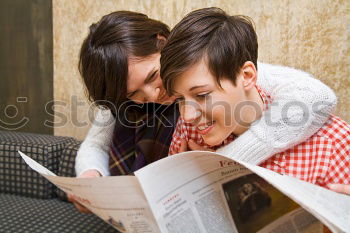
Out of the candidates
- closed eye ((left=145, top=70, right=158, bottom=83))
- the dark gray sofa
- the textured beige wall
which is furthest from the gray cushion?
the textured beige wall

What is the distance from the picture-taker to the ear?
732mm

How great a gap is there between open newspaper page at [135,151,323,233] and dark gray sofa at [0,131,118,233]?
684 millimetres

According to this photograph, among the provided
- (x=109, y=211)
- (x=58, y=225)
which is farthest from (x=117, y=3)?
(x=109, y=211)

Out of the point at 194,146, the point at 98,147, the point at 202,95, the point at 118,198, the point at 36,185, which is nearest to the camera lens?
the point at 118,198

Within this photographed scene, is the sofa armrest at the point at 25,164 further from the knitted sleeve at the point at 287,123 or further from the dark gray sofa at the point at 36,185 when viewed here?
the knitted sleeve at the point at 287,123

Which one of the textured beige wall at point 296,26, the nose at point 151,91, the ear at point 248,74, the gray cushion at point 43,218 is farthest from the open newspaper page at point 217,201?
the textured beige wall at point 296,26

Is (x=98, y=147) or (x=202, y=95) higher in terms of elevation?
(x=202, y=95)

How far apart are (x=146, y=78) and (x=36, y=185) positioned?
2.73 feet

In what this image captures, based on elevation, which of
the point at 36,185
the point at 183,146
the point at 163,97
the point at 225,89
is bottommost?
the point at 36,185

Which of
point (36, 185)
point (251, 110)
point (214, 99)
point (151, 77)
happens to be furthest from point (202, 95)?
point (36, 185)

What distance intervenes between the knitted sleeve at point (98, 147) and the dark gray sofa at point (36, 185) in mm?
242

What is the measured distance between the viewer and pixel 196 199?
1.88 feet

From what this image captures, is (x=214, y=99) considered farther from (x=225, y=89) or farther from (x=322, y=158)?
(x=322, y=158)

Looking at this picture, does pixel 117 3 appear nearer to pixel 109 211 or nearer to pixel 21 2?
pixel 21 2
